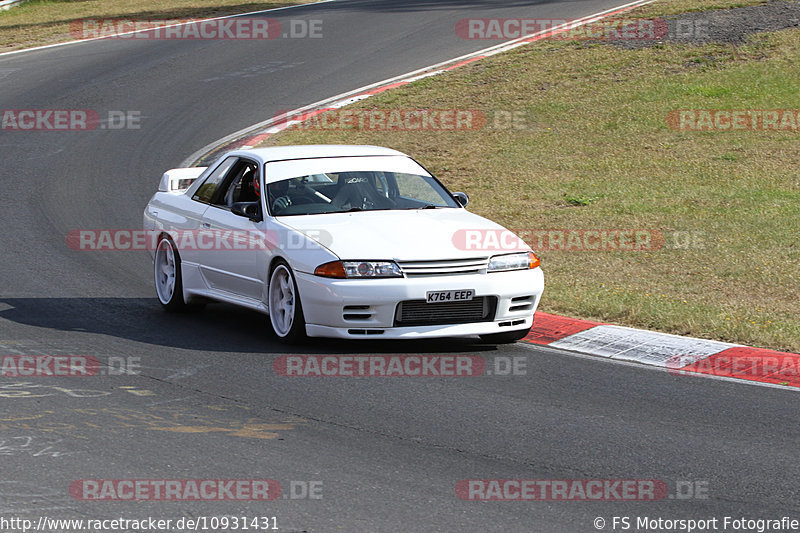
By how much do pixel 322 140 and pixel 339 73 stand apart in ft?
17.9

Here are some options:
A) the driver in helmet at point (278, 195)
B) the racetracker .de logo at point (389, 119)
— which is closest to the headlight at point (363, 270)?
the driver in helmet at point (278, 195)

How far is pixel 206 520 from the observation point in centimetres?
527

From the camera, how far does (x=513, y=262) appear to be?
28.9ft

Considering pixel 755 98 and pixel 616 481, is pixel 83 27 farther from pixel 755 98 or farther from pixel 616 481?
pixel 616 481

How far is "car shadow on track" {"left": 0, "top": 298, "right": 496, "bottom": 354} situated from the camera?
8.90m

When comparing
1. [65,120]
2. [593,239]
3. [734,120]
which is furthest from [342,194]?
[65,120]

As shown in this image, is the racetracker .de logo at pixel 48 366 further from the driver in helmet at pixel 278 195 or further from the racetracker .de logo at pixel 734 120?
the racetracker .de logo at pixel 734 120

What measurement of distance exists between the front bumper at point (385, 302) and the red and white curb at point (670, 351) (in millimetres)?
744

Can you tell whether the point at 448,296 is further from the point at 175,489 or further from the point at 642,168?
the point at 642,168

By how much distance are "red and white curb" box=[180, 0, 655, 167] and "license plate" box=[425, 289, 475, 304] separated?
9.60 m

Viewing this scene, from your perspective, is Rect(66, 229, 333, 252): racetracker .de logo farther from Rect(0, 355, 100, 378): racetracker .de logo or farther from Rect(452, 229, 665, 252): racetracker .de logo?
Rect(452, 229, 665, 252): racetracker .de logo

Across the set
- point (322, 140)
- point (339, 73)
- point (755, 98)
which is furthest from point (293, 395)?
point (339, 73)

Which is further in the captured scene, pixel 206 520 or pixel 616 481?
pixel 616 481

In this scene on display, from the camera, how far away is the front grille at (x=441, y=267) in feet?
27.7
